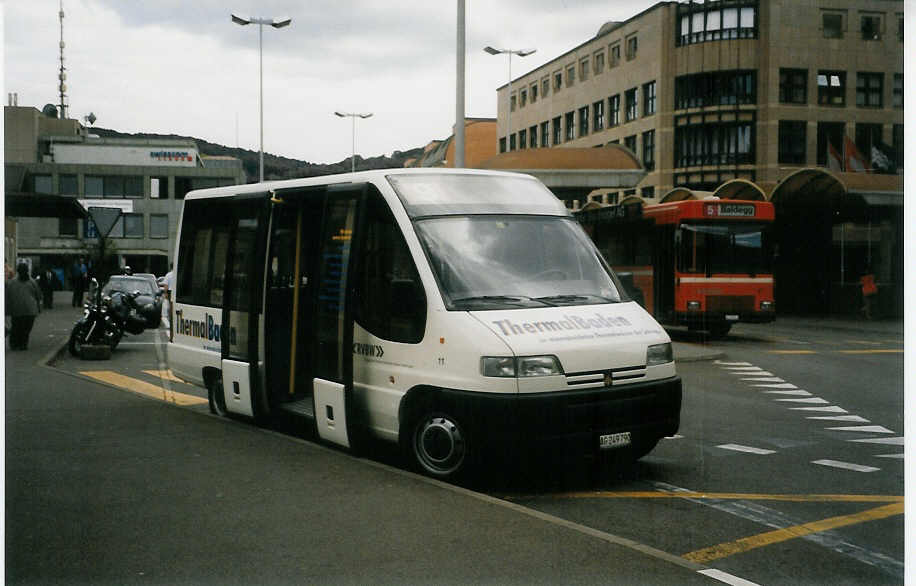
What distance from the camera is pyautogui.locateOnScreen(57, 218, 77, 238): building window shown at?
26.5ft

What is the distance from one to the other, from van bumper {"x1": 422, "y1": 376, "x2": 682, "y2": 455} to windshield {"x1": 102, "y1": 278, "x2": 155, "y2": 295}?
6.18 m

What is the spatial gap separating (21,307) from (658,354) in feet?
37.0

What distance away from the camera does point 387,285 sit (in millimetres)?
7355

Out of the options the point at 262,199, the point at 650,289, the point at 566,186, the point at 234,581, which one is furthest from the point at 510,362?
the point at 650,289

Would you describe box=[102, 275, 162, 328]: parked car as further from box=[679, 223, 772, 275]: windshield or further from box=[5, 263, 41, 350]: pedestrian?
box=[679, 223, 772, 275]: windshield

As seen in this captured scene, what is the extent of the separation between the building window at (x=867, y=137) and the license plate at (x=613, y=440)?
10.4 ft

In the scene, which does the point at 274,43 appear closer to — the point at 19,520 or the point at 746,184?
the point at 19,520

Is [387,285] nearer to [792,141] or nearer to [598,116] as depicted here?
[598,116]

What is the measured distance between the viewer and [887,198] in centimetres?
850

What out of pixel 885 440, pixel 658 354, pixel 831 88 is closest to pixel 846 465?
pixel 885 440

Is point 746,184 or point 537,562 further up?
point 746,184

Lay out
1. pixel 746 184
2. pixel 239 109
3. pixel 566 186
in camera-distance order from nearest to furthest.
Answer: pixel 239 109, pixel 566 186, pixel 746 184

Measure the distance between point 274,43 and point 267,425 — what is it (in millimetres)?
3689

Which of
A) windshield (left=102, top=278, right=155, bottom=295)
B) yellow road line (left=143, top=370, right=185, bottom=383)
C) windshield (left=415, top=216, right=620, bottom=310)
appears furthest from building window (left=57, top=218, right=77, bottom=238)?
yellow road line (left=143, top=370, right=185, bottom=383)
